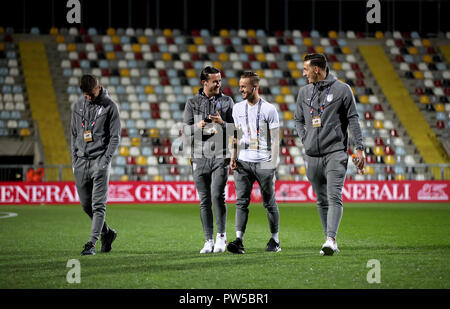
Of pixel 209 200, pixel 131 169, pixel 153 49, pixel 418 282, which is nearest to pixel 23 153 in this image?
pixel 131 169

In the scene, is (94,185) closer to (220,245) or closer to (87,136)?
(87,136)

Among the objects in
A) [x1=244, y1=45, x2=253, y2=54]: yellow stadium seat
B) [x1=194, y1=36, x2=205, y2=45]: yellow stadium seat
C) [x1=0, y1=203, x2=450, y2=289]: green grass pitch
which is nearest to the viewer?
[x1=0, y1=203, x2=450, y2=289]: green grass pitch

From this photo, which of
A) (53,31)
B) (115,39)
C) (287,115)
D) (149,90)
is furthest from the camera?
(53,31)

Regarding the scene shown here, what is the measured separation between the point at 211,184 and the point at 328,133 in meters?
1.55

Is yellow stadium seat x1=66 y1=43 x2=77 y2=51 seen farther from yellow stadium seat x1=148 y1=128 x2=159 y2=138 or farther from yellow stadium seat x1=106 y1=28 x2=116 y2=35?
yellow stadium seat x1=148 y1=128 x2=159 y2=138

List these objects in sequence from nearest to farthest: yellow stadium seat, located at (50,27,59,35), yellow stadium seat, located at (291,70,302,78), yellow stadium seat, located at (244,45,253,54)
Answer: yellow stadium seat, located at (291,70,302,78) < yellow stadium seat, located at (50,27,59,35) < yellow stadium seat, located at (244,45,253,54)

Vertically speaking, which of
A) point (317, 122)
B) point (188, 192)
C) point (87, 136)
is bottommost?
point (188, 192)

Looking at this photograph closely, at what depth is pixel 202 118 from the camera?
26.9 feet

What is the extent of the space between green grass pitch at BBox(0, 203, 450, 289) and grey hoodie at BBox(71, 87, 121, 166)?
1220 mm

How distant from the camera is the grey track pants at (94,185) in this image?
792 cm

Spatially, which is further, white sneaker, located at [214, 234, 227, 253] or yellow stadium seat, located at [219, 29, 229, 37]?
yellow stadium seat, located at [219, 29, 229, 37]

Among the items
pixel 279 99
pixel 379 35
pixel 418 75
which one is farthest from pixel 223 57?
pixel 418 75

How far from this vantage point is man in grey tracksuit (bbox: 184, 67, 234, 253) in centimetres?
806

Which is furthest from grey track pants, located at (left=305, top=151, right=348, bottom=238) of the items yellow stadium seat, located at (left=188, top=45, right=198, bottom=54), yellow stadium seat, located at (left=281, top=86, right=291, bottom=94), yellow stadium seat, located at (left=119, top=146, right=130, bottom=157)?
yellow stadium seat, located at (left=188, top=45, right=198, bottom=54)
